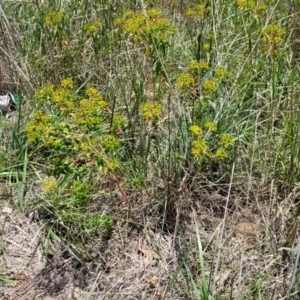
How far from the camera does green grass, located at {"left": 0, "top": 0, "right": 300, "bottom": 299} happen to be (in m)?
2.15

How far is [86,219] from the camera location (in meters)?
2.33

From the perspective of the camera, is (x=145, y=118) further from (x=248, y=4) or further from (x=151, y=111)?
(x=248, y=4)

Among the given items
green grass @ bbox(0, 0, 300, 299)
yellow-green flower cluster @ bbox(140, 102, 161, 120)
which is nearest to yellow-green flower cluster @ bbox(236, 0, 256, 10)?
green grass @ bbox(0, 0, 300, 299)

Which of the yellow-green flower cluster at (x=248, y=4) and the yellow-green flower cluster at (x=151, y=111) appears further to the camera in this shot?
the yellow-green flower cluster at (x=248, y=4)

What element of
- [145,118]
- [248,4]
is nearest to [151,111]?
[145,118]

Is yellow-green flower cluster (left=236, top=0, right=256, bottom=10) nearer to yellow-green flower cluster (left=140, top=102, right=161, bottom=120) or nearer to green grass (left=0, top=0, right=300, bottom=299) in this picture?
green grass (left=0, top=0, right=300, bottom=299)

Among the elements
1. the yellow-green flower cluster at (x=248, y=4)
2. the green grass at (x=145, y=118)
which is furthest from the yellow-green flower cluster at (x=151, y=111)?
the yellow-green flower cluster at (x=248, y=4)

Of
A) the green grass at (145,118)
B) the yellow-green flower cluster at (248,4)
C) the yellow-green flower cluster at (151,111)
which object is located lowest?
the green grass at (145,118)

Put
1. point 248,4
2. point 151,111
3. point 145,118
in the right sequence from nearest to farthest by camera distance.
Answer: point 151,111 < point 145,118 < point 248,4

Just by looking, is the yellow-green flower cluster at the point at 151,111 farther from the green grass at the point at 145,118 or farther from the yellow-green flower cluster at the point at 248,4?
the yellow-green flower cluster at the point at 248,4

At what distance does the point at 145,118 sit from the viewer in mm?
2184

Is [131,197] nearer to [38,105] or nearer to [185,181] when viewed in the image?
[185,181]

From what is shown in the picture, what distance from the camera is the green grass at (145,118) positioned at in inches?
84.7

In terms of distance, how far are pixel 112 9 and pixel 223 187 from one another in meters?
1.30
